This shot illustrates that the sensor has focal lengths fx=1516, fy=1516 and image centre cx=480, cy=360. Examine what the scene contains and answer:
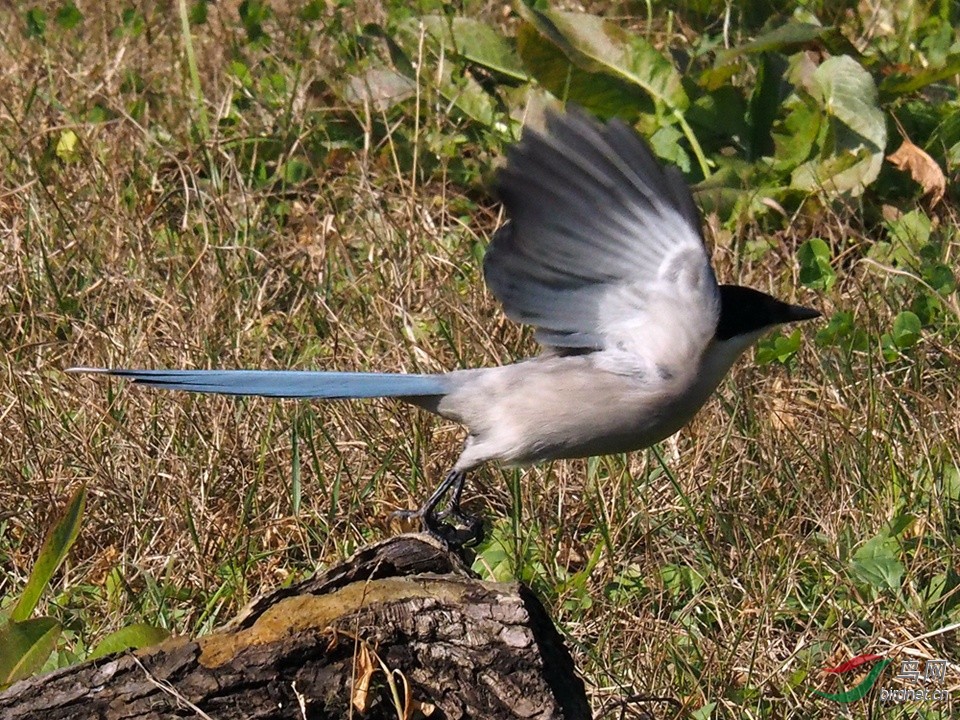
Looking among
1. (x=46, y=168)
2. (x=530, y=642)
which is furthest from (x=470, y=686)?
(x=46, y=168)

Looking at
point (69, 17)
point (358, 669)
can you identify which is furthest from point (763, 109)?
point (358, 669)

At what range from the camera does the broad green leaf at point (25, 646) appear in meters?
3.20

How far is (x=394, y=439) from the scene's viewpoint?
424cm

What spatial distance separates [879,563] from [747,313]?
2.34ft

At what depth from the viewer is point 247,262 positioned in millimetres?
5164

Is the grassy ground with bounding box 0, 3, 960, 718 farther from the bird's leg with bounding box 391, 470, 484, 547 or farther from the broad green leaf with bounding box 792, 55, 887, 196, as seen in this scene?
the bird's leg with bounding box 391, 470, 484, 547

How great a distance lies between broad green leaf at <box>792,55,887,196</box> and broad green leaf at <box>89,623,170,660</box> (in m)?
3.10

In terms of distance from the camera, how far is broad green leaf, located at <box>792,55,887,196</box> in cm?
548

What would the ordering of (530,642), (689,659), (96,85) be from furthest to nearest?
(96,85) < (689,659) < (530,642)

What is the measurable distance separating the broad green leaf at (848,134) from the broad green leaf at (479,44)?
119 centimetres

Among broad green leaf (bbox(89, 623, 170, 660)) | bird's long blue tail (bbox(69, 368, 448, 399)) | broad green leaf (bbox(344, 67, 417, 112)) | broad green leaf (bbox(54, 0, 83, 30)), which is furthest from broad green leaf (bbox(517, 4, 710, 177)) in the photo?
broad green leaf (bbox(89, 623, 170, 660))

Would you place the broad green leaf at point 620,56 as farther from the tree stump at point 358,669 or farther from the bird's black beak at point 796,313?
the tree stump at point 358,669

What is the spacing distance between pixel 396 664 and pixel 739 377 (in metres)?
2.00

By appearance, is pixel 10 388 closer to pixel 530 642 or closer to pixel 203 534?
pixel 203 534
